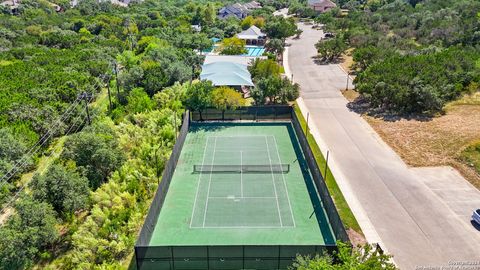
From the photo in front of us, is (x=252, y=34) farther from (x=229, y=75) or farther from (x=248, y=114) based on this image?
(x=248, y=114)

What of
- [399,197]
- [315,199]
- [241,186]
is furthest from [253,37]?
[399,197]

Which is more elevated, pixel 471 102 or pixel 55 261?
pixel 471 102

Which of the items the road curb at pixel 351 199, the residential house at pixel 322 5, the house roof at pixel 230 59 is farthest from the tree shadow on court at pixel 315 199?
the residential house at pixel 322 5

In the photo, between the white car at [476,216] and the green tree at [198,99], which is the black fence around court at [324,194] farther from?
the green tree at [198,99]

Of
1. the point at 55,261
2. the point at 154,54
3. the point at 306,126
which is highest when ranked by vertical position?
the point at 154,54

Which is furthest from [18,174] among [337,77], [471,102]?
[471,102]

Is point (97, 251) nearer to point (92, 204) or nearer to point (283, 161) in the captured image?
point (92, 204)

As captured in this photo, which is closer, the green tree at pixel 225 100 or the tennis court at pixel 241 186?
the tennis court at pixel 241 186
